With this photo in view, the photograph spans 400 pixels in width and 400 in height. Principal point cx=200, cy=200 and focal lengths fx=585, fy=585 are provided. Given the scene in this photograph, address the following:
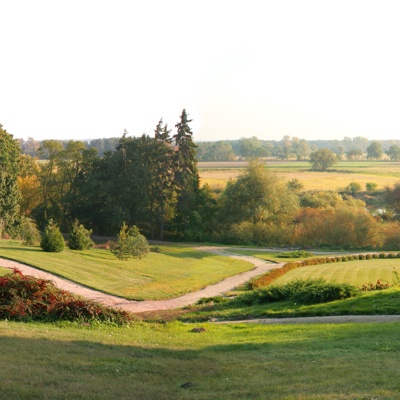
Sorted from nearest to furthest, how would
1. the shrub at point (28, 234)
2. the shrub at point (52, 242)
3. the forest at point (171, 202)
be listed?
the shrub at point (52, 242) → the shrub at point (28, 234) → the forest at point (171, 202)

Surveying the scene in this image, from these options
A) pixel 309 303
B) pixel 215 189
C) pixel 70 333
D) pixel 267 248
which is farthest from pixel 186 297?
pixel 215 189

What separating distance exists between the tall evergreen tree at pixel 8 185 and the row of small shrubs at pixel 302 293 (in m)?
33.6

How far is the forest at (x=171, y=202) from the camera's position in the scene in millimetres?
59688

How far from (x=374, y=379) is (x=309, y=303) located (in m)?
14.1

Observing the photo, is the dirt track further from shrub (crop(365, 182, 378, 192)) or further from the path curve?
shrub (crop(365, 182, 378, 192))

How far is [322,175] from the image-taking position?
375ft

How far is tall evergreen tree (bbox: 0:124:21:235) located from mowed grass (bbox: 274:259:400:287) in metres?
28.0

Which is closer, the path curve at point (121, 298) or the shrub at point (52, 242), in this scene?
the path curve at point (121, 298)

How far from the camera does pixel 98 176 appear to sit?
6319cm

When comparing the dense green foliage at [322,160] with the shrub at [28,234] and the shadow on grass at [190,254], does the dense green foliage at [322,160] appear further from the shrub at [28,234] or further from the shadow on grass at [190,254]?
the shrub at [28,234]

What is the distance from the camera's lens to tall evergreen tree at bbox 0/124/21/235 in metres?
53.7

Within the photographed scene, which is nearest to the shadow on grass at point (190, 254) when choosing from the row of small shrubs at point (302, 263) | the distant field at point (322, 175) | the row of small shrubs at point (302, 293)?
the row of small shrubs at point (302, 263)

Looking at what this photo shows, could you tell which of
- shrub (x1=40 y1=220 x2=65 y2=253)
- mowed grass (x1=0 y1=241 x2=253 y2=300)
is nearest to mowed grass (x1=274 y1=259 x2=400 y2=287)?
mowed grass (x1=0 y1=241 x2=253 y2=300)

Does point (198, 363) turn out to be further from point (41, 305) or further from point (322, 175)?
point (322, 175)
